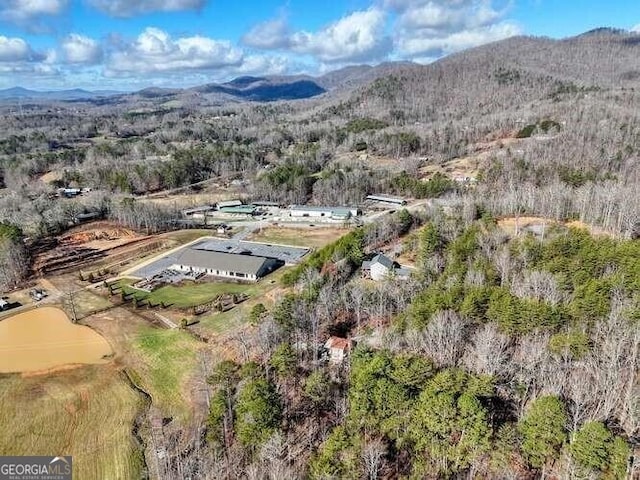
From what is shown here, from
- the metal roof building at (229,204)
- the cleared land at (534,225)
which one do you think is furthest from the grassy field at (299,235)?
the cleared land at (534,225)

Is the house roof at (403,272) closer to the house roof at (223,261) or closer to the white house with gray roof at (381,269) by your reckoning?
the white house with gray roof at (381,269)

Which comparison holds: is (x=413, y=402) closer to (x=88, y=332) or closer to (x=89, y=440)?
(x=89, y=440)

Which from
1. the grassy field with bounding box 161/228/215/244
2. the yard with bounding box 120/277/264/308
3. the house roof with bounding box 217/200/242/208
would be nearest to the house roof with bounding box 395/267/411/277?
the yard with bounding box 120/277/264/308

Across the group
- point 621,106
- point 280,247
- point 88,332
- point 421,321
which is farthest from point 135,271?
point 621,106

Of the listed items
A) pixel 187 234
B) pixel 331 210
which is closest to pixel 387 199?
pixel 331 210

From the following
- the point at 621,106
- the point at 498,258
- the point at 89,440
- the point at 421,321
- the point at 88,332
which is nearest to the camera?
the point at 89,440

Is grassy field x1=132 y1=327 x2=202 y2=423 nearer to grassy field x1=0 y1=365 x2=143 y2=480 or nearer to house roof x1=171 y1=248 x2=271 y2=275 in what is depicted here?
grassy field x1=0 y1=365 x2=143 y2=480
